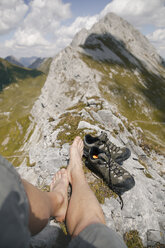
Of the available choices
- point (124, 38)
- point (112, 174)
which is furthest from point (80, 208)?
point (124, 38)

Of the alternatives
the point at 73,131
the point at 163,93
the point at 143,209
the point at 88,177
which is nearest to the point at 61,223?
the point at 88,177

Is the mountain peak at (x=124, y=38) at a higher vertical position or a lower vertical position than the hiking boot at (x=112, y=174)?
higher

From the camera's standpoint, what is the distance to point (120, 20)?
114m

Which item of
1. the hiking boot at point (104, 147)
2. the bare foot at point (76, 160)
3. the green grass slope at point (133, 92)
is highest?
the green grass slope at point (133, 92)

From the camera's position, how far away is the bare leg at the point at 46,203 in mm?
2721

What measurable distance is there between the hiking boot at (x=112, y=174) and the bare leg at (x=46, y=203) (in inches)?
52.3

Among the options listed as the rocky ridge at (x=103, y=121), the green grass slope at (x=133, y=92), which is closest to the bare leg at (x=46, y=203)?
the rocky ridge at (x=103, y=121)

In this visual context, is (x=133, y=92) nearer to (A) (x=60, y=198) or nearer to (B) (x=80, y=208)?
(A) (x=60, y=198)

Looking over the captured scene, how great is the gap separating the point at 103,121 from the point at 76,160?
749 cm

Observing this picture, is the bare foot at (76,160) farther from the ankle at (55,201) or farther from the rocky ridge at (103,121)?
the ankle at (55,201)

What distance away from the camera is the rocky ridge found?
510 cm

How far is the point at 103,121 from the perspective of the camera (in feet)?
42.1

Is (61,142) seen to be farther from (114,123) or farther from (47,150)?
(114,123)

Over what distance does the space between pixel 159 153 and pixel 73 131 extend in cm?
Answer: 1185
